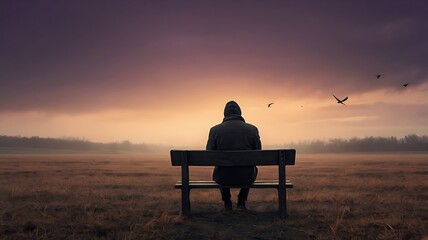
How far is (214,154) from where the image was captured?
297 inches

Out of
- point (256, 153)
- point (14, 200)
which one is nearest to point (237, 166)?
point (256, 153)

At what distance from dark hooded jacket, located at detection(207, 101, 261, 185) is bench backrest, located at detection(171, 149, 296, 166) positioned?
0.32 metres

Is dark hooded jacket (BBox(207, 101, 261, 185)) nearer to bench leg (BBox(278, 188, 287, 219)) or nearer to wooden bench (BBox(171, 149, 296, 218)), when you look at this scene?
wooden bench (BBox(171, 149, 296, 218))

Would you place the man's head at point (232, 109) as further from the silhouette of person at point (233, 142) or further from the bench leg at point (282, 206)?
the bench leg at point (282, 206)

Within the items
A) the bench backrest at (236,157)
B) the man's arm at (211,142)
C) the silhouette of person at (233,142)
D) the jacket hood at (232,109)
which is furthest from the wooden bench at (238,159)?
the jacket hood at (232,109)

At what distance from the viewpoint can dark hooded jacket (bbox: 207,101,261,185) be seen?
778 cm

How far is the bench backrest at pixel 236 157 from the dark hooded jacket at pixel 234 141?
Answer: 1.05ft

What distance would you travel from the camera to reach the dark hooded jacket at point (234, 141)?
7.78m

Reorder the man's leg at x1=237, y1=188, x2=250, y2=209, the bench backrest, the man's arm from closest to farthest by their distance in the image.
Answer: the bench backrest
the man's arm
the man's leg at x1=237, y1=188, x2=250, y2=209

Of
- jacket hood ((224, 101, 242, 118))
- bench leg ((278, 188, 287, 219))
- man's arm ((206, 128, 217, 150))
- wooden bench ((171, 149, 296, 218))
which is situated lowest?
bench leg ((278, 188, 287, 219))

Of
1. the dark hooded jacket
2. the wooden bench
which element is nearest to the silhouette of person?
the dark hooded jacket

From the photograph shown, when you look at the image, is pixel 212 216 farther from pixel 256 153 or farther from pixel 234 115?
pixel 234 115

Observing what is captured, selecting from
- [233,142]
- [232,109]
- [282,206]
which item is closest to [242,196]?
[282,206]

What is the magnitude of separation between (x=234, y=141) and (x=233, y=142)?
0.03m
